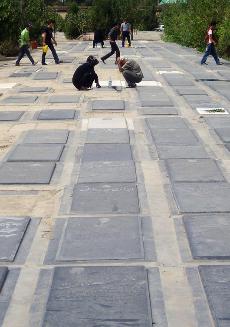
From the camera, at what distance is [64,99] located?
1125 cm

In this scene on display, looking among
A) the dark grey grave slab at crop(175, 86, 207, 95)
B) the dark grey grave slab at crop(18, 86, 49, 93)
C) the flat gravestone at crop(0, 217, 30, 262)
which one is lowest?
the dark grey grave slab at crop(18, 86, 49, 93)

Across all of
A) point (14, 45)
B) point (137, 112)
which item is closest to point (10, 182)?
point (137, 112)

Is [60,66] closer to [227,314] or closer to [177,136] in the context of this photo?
[177,136]

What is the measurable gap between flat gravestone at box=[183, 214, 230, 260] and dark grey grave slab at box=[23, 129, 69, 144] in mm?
3282

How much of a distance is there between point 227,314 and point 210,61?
17.7m

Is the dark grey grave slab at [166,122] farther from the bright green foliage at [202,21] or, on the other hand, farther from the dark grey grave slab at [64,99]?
the bright green foliage at [202,21]

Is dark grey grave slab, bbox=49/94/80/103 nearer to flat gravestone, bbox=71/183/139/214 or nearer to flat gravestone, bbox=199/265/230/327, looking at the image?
flat gravestone, bbox=71/183/139/214

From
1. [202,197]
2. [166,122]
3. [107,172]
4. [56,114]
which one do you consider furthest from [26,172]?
[56,114]

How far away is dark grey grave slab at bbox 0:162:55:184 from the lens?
18.5 feet

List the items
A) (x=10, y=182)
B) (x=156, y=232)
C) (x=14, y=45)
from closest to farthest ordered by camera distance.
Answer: (x=156, y=232)
(x=10, y=182)
(x=14, y=45)

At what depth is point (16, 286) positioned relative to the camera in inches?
136

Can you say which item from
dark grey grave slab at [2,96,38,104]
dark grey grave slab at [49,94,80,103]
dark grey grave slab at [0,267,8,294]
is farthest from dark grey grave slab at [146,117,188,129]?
dark grey grave slab at [0,267,8,294]

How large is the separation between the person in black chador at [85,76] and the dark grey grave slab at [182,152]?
570 centimetres

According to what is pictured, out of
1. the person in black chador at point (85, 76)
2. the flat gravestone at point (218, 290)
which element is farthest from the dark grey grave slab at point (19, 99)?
the flat gravestone at point (218, 290)
